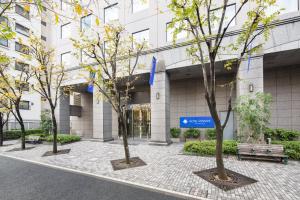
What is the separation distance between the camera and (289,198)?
4.75m

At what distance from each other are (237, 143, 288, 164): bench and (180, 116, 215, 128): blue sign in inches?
133

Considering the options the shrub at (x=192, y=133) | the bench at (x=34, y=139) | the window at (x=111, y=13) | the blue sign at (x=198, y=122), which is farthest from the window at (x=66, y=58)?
the shrub at (x=192, y=133)

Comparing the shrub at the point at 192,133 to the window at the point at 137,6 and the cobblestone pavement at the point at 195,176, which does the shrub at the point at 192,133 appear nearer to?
the cobblestone pavement at the point at 195,176

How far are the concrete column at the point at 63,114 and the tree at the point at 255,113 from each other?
1822 centimetres

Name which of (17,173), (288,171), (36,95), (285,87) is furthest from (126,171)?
(36,95)

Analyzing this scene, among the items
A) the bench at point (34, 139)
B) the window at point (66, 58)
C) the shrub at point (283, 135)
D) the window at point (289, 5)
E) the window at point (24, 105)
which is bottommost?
the bench at point (34, 139)

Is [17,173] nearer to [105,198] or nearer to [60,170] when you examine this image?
[60,170]

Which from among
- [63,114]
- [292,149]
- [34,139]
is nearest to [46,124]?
[63,114]

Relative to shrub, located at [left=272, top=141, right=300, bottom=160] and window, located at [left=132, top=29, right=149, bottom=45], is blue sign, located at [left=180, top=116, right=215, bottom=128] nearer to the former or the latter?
shrub, located at [left=272, top=141, right=300, bottom=160]

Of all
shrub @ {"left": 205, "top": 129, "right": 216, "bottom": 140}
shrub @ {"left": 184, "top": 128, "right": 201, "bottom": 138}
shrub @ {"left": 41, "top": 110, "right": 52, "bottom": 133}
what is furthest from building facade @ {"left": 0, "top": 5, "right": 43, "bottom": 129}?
shrub @ {"left": 205, "top": 129, "right": 216, "bottom": 140}

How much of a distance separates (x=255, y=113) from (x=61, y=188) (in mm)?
9899

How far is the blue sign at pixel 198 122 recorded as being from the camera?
1190cm

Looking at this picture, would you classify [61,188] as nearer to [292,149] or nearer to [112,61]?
[112,61]

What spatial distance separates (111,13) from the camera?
53.2 ft
